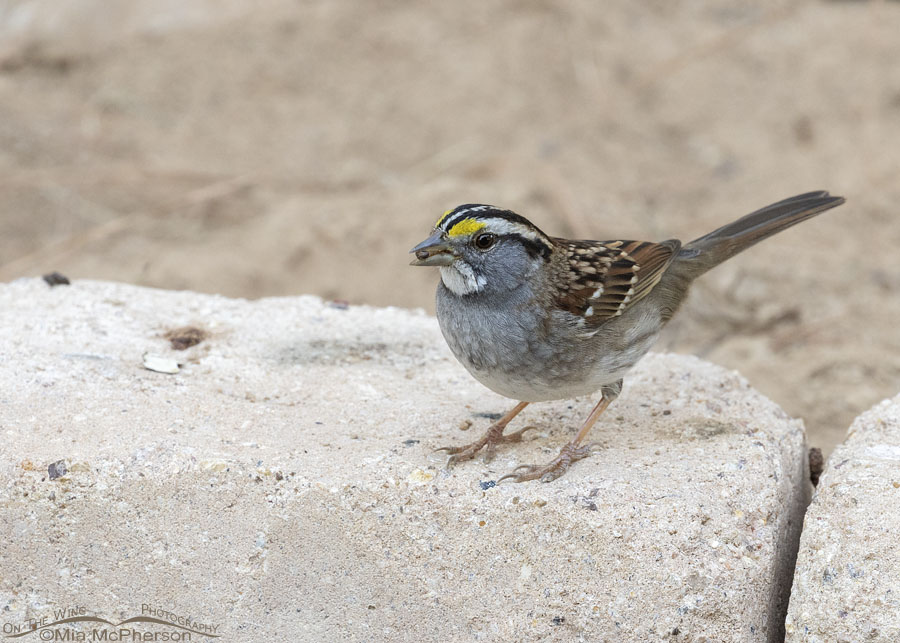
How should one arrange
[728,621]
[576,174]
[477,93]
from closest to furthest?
[728,621], [576,174], [477,93]

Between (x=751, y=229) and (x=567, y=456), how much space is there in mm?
1506

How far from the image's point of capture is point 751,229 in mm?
4680

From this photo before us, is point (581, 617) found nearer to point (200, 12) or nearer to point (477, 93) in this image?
point (477, 93)

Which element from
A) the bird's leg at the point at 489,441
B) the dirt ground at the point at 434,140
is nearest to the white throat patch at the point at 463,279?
the bird's leg at the point at 489,441

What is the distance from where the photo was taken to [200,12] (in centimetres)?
959

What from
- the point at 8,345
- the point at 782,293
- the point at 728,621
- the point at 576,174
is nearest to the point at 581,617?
the point at 728,621

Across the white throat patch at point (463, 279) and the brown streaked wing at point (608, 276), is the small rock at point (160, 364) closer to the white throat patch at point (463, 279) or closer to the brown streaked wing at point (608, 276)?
the white throat patch at point (463, 279)

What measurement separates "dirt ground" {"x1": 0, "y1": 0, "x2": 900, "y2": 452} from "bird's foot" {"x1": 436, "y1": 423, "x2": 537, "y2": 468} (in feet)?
9.06

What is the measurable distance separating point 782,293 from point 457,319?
12.7 feet

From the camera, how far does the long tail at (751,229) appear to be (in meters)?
4.65

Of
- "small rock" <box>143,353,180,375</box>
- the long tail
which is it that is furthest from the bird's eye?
"small rock" <box>143,353,180,375</box>

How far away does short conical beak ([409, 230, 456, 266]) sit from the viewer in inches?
152

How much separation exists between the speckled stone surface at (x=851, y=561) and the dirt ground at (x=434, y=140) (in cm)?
287

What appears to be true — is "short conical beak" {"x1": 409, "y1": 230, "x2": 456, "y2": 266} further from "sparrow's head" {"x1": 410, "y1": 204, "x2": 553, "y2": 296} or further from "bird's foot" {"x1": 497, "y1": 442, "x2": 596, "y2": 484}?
"bird's foot" {"x1": 497, "y1": 442, "x2": 596, "y2": 484}
